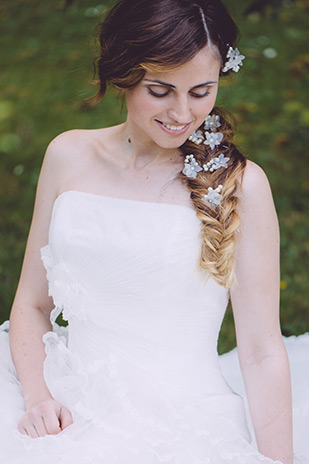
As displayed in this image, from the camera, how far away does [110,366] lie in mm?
2229

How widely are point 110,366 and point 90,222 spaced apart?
48cm

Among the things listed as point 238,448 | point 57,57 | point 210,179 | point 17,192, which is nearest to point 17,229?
point 17,192

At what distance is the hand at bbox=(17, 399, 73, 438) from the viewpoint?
221cm

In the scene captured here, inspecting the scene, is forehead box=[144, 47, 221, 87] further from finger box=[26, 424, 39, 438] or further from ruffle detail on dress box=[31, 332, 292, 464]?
finger box=[26, 424, 39, 438]

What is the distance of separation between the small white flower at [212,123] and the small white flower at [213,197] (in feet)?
0.91

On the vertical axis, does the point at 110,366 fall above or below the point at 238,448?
above

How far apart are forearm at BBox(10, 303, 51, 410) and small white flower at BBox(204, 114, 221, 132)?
926 mm

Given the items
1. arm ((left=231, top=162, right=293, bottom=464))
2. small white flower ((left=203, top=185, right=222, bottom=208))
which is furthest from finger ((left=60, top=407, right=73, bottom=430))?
small white flower ((left=203, top=185, right=222, bottom=208))

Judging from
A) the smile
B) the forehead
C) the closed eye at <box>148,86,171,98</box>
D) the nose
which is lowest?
the smile

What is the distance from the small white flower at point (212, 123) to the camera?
2.42m

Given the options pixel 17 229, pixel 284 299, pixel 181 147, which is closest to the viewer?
pixel 181 147

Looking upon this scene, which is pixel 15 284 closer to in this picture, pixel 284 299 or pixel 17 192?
pixel 17 192

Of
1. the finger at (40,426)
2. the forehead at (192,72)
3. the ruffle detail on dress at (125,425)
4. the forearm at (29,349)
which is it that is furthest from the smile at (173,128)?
the finger at (40,426)

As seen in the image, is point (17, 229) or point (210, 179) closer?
point (210, 179)
